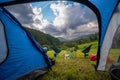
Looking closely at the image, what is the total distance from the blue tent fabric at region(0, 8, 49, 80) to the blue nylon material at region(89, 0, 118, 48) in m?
1.08

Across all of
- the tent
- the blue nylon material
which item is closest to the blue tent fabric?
the tent

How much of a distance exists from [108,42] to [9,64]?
1.54 meters

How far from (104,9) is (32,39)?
1.14 metres

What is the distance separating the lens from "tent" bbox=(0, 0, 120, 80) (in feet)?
8.07

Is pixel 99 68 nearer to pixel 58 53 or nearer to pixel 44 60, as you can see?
pixel 44 60

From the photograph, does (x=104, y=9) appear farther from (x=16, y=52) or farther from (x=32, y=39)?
(x=16, y=52)

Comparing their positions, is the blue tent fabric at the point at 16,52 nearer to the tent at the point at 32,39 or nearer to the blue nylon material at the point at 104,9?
the tent at the point at 32,39

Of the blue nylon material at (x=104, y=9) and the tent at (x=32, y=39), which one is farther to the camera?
the blue nylon material at (x=104, y=9)

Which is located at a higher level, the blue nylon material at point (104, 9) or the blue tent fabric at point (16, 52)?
the blue nylon material at point (104, 9)

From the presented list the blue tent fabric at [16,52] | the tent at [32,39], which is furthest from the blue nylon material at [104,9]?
the blue tent fabric at [16,52]

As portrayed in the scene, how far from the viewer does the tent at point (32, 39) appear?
2.46 metres

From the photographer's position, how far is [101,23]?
3.15 m

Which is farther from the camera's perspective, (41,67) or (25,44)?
(41,67)

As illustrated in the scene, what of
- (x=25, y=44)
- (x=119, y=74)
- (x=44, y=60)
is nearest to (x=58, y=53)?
(x=44, y=60)
